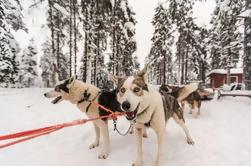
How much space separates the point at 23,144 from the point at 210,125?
4913 millimetres

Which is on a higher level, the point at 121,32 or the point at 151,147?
the point at 121,32

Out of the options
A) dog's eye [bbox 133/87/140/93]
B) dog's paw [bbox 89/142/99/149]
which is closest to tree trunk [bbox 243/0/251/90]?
dog's paw [bbox 89/142/99/149]

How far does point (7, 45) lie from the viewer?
2444 cm

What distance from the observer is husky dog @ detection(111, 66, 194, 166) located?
4156 millimetres

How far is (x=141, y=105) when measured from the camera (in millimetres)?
4457

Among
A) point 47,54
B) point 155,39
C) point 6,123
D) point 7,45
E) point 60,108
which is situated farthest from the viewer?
point 47,54

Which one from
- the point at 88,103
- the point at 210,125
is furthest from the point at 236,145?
the point at 88,103

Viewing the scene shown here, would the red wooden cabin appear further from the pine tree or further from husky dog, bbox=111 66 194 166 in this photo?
husky dog, bbox=111 66 194 166

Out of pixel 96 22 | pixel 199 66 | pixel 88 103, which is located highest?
pixel 96 22

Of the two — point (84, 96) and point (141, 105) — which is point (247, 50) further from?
point (141, 105)

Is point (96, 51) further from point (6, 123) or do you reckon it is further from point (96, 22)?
point (6, 123)

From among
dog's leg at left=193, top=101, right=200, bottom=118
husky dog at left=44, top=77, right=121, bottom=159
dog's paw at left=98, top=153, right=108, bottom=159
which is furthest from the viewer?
dog's leg at left=193, top=101, right=200, bottom=118

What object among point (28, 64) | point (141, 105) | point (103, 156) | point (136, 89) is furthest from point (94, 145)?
point (28, 64)

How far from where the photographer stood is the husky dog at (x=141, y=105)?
416 cm
